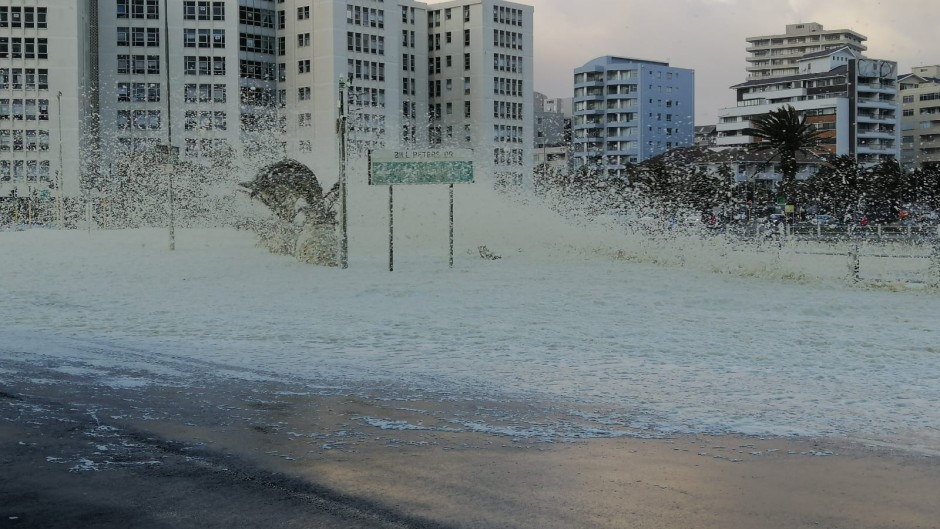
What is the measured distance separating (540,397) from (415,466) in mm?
3166

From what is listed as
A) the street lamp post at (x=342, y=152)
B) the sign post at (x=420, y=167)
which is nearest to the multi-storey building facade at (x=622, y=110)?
the street lamp post at (x=342, y=152)

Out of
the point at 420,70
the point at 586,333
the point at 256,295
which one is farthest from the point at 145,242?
the point at 420,70

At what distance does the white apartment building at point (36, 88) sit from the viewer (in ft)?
388

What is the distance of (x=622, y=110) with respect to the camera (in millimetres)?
177500

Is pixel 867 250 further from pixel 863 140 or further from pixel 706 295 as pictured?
pixel 863 140

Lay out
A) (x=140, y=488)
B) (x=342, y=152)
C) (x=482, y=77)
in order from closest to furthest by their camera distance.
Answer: (x=140, y=488) < (x=342, y=152) < (x=482, y=77)

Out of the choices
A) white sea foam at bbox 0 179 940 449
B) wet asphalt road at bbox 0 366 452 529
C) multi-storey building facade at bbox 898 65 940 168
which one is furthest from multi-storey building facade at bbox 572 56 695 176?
wet asphalt road at bbox 0 366 452 529

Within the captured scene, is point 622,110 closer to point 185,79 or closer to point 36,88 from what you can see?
point 185,79

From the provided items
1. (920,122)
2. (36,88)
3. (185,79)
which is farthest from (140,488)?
(920,122)

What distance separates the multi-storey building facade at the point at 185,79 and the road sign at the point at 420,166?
271 ft

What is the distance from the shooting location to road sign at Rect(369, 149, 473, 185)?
90.9 feet

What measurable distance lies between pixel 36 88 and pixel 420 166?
10159 cm

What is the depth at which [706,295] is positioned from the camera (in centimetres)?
2250

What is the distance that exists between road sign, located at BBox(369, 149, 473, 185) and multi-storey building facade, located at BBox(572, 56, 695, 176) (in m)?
148
